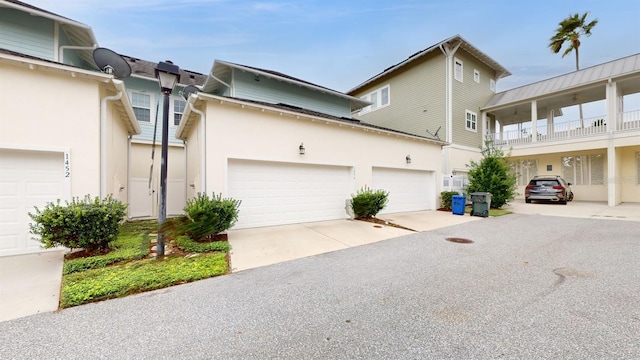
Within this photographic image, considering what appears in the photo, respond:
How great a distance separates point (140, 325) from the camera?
8.63 ft

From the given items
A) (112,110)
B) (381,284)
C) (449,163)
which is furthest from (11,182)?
(449,163)

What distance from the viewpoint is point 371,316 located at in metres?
2.77

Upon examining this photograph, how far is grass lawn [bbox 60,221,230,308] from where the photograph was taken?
3385 millimetres

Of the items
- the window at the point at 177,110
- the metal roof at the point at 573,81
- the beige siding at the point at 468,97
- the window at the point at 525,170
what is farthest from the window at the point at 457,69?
the window at the point at 177,110

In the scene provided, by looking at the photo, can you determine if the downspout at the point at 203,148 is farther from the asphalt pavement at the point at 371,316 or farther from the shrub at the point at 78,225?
the asphalt pavement at the point at 371,316

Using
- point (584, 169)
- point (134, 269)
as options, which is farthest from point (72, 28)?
point (584, 169)

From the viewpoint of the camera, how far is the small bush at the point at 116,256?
4185 millimetres

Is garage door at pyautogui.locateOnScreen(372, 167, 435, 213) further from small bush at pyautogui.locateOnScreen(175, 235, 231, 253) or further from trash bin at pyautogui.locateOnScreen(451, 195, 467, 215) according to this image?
Result: small bush at pyautogui.locateOnScreen(175, 235, 231, 253)

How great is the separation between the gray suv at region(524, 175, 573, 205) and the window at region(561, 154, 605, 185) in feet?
8.43

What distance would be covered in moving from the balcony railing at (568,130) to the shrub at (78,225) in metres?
19.1

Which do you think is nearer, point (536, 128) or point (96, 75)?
point (96, 75)

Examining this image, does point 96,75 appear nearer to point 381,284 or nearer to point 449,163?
point 381,284

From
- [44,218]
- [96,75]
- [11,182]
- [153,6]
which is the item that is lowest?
[44,218]

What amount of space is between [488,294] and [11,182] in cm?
854
